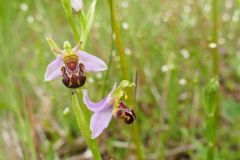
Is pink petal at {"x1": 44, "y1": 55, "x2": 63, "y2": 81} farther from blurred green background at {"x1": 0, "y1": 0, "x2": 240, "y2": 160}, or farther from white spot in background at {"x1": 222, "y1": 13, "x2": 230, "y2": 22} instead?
white spot in background at {"x1": 222, "y1": 13, "x2": 230, "y2": 22}

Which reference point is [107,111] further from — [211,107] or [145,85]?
[145,85]

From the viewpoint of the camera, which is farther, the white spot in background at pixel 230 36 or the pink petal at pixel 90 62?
the white spot in background at pixel 230 36

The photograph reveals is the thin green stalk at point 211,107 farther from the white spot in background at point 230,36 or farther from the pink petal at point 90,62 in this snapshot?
the white spot in background at point 230,36

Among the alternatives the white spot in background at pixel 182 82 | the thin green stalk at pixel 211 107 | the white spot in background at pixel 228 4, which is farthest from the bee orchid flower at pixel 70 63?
the white spot in background at pixel 228 4

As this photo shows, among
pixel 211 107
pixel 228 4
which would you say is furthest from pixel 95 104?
pixel 228 4

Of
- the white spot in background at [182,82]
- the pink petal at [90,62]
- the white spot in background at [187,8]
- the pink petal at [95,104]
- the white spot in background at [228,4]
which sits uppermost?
the white spot in background at [187,8]

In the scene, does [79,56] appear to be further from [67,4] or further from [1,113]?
[1,113]

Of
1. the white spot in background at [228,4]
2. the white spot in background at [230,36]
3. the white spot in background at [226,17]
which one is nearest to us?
the white spot in background at [230,36]
